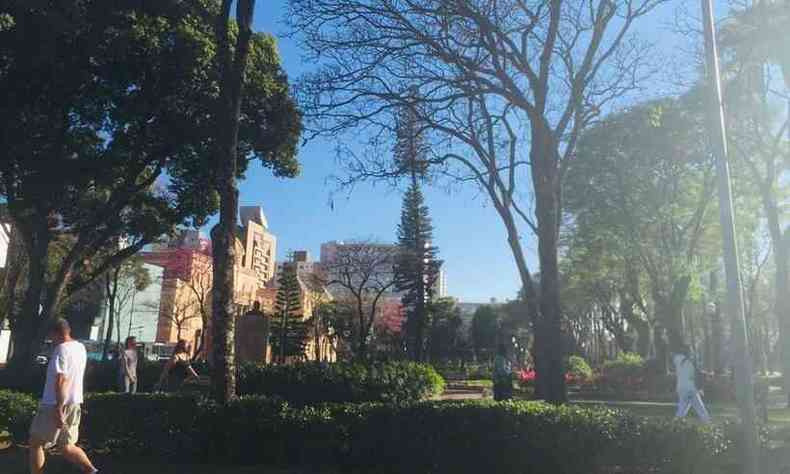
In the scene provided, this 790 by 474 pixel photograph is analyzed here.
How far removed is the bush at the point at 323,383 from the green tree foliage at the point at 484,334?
54.6m

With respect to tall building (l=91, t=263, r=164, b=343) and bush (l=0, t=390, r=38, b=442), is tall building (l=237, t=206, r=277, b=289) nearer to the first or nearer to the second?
tall building (l=91, t=263, r=164, b=343)

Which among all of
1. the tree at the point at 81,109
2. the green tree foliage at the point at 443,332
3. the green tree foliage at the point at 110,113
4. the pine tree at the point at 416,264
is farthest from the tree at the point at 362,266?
the tree at the point at 81,109

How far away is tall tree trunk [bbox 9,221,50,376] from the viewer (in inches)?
674

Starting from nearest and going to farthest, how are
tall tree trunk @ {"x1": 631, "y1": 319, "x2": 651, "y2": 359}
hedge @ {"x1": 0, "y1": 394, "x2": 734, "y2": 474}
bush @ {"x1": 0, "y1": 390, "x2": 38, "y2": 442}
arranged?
hedge @ {"x1": 0, "y1": 394, "x2": 734, "y2": 474}
bush @ {"x1": 0, "y1": 390, "x2": 38, "y2": 442}
tall tree trunk @ {"x1": 631, "y1": 319, "x2": 651, "y2": 359}

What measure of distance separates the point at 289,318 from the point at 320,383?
3531 centimetres

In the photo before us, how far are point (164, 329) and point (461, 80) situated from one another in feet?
177

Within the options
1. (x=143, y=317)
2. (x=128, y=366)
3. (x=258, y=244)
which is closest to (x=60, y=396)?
(x=128, y=366)

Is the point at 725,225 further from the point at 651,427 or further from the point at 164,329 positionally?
the point at 164,329

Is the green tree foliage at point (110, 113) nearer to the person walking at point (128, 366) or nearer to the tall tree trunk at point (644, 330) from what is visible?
the person walking at point (128, 366)

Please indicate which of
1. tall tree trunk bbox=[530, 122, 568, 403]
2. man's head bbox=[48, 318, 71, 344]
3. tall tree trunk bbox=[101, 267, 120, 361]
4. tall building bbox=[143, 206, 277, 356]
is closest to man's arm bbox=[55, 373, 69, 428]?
man's head bbox=[48, 318, 71, 344]

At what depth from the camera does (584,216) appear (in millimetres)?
28188

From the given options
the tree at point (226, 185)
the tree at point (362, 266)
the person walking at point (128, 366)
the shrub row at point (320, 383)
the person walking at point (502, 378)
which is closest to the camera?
the tree at point (226, 185)

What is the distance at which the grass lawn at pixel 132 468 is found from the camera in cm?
822

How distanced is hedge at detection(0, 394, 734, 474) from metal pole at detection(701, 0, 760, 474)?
3.37 feet
